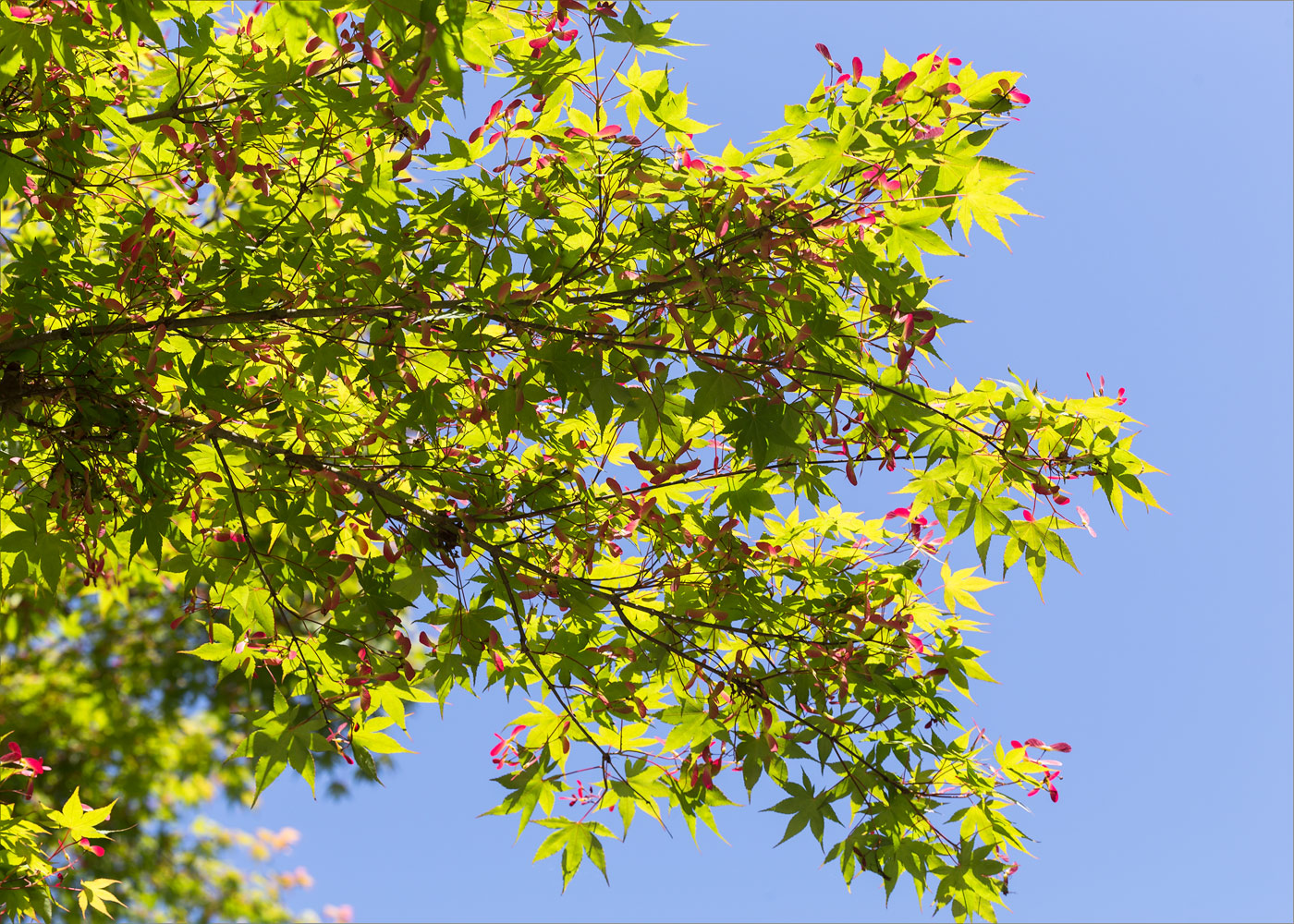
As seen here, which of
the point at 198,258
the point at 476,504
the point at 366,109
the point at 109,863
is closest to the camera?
the point at 366,109

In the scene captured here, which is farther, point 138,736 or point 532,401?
point 138,736

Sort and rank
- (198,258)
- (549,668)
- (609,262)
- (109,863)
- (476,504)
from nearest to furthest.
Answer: (609,262)
(198,258)
(476,504)
(549,668)
(109,863)

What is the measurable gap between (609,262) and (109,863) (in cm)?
878

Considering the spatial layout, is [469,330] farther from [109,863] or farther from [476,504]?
[109,863]

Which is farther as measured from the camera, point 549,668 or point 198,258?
point 549,668

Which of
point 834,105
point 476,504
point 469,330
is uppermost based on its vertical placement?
point 834,105

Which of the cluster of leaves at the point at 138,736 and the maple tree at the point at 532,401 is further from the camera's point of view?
the cluster of leaves at the point at 138,736

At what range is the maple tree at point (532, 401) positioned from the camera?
2.63m

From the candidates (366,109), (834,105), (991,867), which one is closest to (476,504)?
(366,109)

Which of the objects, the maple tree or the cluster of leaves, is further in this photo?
the cluster of leaves

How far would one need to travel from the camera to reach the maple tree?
263cm

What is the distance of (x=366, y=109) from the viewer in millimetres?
2514

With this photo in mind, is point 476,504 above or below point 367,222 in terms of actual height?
below

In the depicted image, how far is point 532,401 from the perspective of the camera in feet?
9.62
